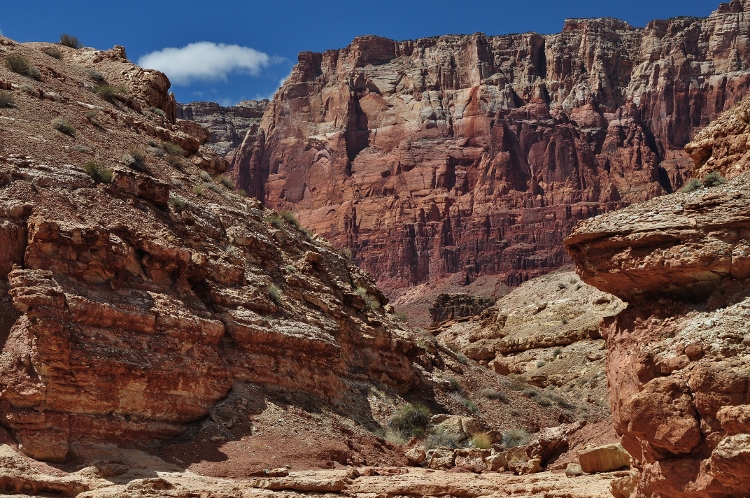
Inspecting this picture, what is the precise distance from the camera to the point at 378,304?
122 feet

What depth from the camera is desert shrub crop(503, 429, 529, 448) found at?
27.7 metres

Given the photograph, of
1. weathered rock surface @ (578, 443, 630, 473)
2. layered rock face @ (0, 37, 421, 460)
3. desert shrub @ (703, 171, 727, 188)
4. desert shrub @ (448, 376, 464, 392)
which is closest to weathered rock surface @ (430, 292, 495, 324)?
layered rock face @ (0, 37, 421, 460)

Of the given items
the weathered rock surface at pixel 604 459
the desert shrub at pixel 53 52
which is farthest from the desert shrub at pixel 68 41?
the weathered rock surface at pixel 604 459

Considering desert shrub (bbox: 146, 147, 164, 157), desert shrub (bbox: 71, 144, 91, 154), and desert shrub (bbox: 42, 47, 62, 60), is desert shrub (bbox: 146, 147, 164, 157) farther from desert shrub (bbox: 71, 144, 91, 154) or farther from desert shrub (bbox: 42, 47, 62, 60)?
desert shrub (bbox: 42, 47, 62, 60)

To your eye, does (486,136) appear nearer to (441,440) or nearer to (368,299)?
(368,299)

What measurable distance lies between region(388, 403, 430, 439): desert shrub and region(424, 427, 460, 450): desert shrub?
0.45m

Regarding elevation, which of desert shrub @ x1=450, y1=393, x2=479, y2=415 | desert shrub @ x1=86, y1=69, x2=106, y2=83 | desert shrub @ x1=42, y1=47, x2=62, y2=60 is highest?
desert shrub @ x1=42, y1=47, x2=62, y2=60

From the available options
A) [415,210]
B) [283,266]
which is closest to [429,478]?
[283,266]

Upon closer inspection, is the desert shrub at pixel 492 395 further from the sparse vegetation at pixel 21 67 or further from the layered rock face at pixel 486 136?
the layered rock face at pixel 486 136

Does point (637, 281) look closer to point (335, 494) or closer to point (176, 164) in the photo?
point (335, 494)

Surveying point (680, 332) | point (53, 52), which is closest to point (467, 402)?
point (680, 332)

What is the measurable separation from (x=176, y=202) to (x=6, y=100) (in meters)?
6.03

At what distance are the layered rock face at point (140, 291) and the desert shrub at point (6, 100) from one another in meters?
0.36

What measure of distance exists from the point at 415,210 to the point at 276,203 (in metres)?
24.5
